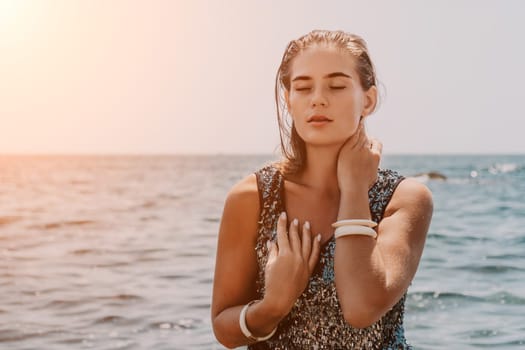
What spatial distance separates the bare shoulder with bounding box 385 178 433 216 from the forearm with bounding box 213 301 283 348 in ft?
1.82

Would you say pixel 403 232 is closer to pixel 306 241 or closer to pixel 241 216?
pixel 306 241

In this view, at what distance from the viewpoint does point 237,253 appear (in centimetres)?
298

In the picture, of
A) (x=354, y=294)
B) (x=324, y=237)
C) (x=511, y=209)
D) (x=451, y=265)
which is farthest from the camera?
(x=511, y=209)

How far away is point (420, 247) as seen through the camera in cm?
294

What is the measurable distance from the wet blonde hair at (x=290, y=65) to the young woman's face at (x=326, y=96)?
0.10ft

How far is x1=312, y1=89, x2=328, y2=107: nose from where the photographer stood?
2.89 metres

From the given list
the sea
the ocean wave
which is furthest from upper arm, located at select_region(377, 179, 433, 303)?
the ocean wave

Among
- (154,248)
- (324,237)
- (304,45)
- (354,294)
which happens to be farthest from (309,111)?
(154,248)

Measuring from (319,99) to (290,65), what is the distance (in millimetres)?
233

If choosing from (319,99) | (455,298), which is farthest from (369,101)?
(455,298)

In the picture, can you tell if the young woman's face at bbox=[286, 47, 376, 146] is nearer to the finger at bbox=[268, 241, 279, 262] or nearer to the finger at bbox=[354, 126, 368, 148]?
the finger at bbox=[354, 126, 368, 148]

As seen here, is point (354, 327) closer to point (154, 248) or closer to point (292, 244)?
point (292, 244)

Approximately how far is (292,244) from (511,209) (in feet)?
82.5

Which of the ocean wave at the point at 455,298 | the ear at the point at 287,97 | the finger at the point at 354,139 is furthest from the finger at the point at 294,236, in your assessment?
the ocean wave at the point at 455,298
